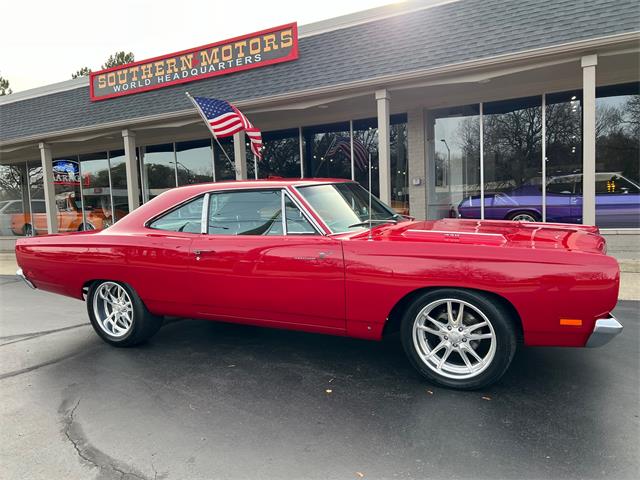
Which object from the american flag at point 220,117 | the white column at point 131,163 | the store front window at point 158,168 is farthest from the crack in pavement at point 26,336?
the store front window at point 158,168

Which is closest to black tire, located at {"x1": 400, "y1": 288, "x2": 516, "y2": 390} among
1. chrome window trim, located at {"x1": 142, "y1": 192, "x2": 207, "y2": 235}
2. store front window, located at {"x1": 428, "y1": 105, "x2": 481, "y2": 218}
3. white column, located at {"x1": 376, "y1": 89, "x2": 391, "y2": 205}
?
chrome window trim, located at {"x1": 142, "y1": 192, "x2": 207, "y2": 235}

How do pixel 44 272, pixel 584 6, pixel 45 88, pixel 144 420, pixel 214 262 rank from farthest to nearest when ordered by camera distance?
pixel 45 88, pixel 584 6, pixel 44 272, pixel 214 262, pixel 144 420

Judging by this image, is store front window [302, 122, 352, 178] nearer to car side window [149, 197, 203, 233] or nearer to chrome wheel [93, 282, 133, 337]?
car side window [149, 197, 203, 233]

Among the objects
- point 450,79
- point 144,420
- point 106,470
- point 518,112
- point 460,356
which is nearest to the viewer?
point 106,470

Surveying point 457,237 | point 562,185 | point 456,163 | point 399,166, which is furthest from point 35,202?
point 457,237

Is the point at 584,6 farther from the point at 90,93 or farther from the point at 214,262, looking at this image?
the point at 90,93

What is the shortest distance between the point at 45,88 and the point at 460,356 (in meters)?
15.6

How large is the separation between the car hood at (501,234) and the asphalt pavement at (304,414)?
1030 mm

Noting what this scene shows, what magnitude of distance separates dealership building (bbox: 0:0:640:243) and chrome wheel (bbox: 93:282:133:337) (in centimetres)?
479

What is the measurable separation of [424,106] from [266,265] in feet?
26.5

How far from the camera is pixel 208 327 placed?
5016mm

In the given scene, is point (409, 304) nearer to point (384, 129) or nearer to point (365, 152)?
point (384, 129)

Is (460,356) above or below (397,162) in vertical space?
below

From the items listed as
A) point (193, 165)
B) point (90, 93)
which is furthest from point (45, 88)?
point (193, 165)
